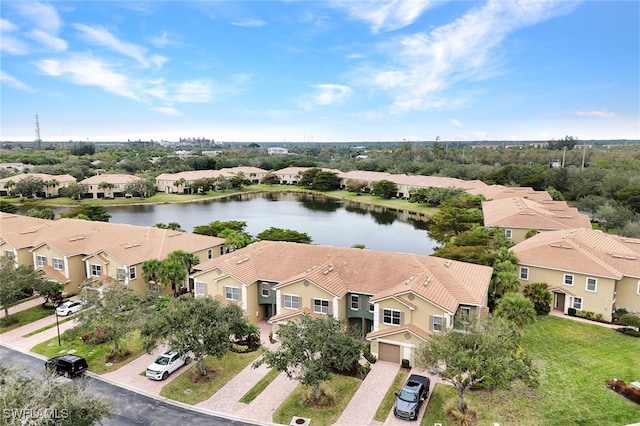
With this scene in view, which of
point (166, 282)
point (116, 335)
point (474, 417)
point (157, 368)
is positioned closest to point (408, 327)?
point (474, 417)

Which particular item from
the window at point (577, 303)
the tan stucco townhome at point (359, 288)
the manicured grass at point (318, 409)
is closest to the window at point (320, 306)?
the tan stucco townhome at point (359, 288)

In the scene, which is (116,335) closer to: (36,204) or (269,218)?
(269,218)

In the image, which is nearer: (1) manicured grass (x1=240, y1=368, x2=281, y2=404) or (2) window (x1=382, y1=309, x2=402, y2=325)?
(1) manicured grass (x1=240, y1=368, x2=281, y2=404)

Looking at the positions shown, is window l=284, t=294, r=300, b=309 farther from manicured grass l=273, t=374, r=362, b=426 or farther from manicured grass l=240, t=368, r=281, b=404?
manicured grass l=273, t=374, r=362, b=426

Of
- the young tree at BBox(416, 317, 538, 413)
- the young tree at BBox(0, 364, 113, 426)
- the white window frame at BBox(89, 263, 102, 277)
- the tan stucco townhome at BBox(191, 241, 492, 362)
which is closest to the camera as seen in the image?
the young tree at BBox(0, 364, 113, 426)

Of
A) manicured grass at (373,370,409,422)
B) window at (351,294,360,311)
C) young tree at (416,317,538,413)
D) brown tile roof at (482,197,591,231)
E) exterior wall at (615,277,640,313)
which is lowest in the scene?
manicured grass at (373,370,409,422)

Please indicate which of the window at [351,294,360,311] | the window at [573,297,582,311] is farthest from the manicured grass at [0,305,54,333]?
the window at [573,297,582,311]

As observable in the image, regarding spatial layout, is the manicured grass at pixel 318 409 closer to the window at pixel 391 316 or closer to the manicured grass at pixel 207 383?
the manicured grass at pixel 207 383

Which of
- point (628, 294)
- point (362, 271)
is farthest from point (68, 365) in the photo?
point (628, 294)
